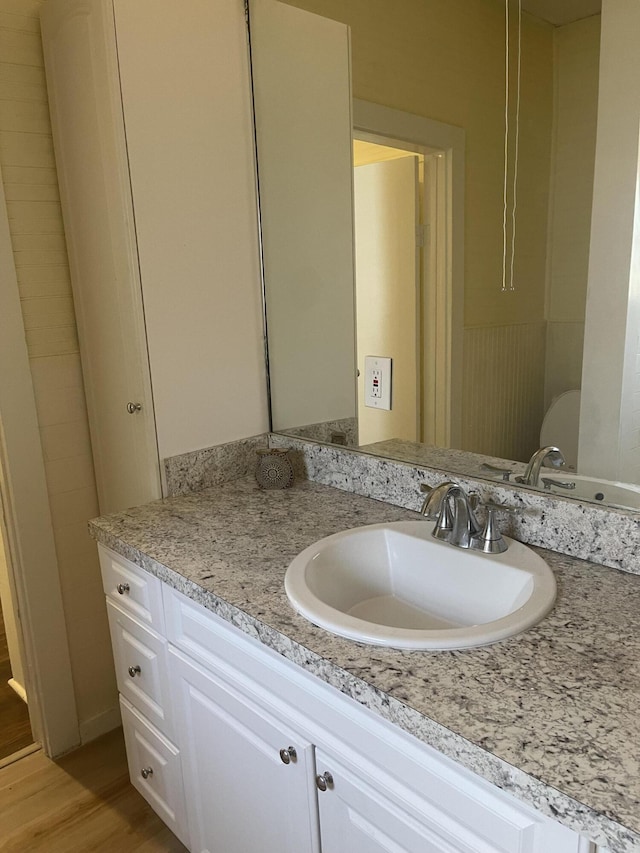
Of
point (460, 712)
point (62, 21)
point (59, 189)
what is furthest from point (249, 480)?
point (62, 21)

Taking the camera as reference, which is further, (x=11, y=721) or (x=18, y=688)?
(x=18, y=688)

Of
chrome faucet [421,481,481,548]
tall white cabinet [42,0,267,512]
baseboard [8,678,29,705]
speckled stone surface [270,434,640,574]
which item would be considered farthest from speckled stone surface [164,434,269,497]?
baseboard [8,678,29,705]

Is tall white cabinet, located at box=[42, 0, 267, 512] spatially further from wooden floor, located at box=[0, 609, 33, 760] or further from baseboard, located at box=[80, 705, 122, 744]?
wooden floor, located at box=[0, 609, 33, 760]

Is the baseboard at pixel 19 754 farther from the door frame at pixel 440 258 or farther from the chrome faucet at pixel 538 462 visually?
the chrome faucet at pixel 538 462

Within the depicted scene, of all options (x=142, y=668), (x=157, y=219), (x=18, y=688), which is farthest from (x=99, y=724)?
(x=157, y=219)

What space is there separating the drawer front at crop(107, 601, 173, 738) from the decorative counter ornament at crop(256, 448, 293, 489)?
1.54 feet

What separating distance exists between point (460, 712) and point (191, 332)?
46.4 inches

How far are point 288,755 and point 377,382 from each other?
87 cm

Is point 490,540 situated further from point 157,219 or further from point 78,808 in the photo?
point 78,808

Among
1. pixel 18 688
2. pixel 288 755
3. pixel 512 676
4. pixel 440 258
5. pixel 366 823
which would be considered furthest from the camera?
pixel 18 688

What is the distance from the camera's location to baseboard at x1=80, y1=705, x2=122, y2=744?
207 centimetres

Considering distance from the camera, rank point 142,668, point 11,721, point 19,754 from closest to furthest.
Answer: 1. point 142,668
2. point 19,754
3. point 11,721

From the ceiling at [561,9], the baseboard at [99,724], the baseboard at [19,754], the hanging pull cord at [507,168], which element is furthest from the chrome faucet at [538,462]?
the baseboard at [19,754]

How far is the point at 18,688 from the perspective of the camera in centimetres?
232
